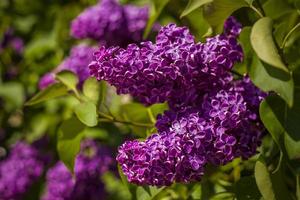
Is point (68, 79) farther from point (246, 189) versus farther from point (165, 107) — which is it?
point (246, 189)

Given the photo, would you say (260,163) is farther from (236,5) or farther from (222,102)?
(236,5)

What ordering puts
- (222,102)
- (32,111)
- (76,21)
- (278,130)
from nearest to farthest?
(278,130), (222,102), (76,21), (32,111)

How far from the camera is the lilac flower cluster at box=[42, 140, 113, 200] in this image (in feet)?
6.23

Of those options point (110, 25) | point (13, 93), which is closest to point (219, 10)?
point (110, 25)

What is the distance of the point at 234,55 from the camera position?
1.06 meters

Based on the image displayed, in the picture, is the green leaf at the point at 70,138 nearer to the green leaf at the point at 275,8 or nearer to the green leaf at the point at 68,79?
the green leaf at the point at 68,79

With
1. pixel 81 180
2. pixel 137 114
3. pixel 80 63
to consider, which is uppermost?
pixel 137 114

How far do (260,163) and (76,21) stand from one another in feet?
3.52

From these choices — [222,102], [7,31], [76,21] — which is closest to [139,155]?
[222,102]

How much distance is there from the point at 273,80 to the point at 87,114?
384mm

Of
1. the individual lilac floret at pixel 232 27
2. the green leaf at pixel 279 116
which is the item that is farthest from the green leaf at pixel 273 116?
the individual lilac floret at pixel 232 27

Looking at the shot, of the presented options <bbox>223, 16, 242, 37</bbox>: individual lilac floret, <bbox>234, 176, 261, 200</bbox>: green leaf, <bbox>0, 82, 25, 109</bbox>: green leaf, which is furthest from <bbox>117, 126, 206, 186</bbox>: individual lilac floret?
<bbox>0, 82, 25, 109</bbox>: green leaf

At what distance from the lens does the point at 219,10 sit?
1.05 meters

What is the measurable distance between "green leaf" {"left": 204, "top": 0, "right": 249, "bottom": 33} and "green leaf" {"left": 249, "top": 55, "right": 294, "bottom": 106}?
159mm
